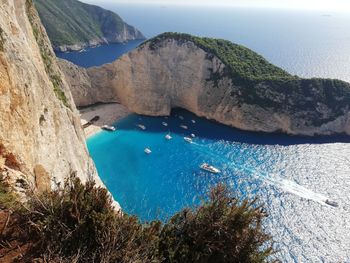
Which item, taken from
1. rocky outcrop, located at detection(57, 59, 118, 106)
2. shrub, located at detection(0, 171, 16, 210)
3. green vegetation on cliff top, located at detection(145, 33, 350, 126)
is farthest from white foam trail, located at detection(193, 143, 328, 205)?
shrub, located at detection(0, 171, 16, 210)

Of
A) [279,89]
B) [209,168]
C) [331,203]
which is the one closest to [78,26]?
[279,89]

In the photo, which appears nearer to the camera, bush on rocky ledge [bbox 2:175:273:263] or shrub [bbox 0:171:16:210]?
bush on rocky ledge [bbox 2:175:273:263]

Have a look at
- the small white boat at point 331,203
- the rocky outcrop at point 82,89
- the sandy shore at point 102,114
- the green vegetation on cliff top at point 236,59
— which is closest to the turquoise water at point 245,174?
the small white boat at point 331,203

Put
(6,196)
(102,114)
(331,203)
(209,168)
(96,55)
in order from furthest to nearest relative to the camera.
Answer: (96,55) < (102,114) < (209,168) < (331,203) < (6,196)

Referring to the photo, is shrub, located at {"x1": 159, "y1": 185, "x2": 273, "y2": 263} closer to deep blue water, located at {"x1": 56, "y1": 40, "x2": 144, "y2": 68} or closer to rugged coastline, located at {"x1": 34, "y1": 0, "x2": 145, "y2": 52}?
deep blue water, located at {"x1": 56, "y1": 40, "x2": 144, "y2": 68}

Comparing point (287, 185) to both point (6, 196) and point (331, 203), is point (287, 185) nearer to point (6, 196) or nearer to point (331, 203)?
point (331, 203)
